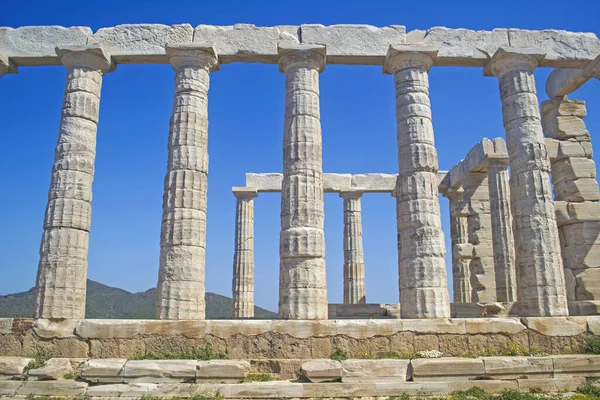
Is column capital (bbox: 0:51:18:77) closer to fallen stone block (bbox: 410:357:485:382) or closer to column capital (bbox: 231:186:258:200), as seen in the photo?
column capital (bbox: 231:186:258:200)

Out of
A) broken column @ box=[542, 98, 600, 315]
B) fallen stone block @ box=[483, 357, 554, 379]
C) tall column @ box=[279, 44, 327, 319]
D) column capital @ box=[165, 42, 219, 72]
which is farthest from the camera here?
broken column @ box=[542, 98, 600, 315]

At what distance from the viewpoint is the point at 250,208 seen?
2777 centimetres

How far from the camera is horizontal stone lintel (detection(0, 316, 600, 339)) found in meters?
13.4

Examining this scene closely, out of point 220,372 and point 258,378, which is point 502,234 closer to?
point 258,378

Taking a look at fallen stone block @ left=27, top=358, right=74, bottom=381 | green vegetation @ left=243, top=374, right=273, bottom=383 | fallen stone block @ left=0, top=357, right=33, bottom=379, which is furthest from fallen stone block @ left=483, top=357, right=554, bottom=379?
fallen stone block @ left=0, top=357, right=33, bottom=379

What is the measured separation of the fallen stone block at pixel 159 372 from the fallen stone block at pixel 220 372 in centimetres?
19

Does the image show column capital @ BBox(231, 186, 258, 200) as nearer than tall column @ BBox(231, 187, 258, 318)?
No

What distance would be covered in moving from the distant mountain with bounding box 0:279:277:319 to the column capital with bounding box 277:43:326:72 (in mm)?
30423

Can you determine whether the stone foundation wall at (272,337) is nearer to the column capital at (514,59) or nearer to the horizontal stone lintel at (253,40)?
the column capital at (514,59)

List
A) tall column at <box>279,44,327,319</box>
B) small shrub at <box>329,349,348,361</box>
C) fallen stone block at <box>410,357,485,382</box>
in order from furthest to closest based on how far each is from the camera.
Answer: tall column at <box>279,44,327,319</box>, small shrub at <box>329,349,348,361</box>, fallen stone block at <box>410,357,485,382</box>

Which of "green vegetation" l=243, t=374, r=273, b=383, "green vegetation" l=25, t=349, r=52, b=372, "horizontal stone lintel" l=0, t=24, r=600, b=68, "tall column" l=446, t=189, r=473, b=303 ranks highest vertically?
"horizontal stone lintel" l=0, t=24, r=600, b=68

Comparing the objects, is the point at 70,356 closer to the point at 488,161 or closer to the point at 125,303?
the point at 488,161

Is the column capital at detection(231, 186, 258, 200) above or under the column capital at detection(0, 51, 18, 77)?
under

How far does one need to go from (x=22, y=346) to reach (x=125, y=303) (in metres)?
41.3
